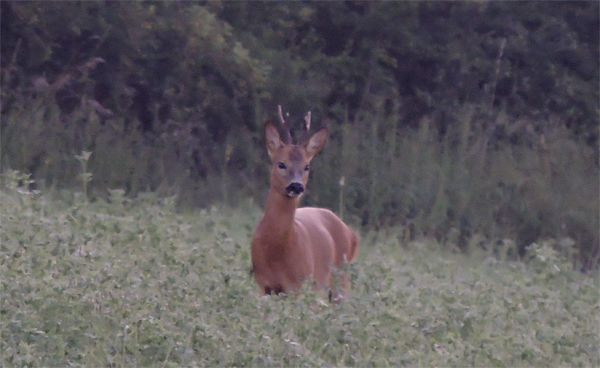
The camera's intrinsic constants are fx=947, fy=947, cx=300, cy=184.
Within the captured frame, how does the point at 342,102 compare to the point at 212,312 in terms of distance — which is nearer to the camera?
the point at 212,312

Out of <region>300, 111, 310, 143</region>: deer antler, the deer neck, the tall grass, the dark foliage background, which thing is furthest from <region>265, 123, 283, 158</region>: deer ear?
the tall grass

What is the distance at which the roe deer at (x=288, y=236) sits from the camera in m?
6.60

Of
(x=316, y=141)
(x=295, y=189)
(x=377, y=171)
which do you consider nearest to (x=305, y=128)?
(x=316, y=141)

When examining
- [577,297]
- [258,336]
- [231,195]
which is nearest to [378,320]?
[258,336]

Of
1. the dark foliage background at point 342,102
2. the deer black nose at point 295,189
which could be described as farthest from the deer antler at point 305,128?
the dark foliage background at point 342,102

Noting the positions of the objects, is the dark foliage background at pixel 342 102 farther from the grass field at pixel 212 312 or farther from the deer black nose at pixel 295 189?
the deer black nose at pixel 295 189

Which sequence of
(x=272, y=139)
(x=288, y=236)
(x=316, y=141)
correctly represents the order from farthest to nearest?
(x=316, y=141), (x=272, y=139), (x=288, y=236)

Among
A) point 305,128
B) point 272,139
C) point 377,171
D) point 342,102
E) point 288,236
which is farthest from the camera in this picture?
point 342,102

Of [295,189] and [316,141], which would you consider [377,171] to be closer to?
[316,141]

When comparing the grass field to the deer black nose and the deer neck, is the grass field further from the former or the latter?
the deer black nose

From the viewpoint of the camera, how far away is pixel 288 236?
667 centimetres

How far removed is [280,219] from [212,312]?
1205 mm

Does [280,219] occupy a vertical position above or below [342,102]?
below

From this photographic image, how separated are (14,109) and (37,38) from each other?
1.14 metres
